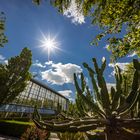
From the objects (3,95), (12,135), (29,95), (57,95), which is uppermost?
(57,95)

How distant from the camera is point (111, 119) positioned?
2.12 metres

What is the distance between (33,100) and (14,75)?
16712mm

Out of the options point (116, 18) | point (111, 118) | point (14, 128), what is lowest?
point (111, 118)

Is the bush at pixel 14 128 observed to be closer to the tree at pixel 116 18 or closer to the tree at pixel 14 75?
the tree at pixel 14 75

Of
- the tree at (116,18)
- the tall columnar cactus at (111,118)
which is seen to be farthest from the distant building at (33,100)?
the tall columnar cactus at (111,118)

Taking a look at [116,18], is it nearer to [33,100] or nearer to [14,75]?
[14,75]

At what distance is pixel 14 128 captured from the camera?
17312 mm

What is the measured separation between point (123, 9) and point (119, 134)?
583 centimetres

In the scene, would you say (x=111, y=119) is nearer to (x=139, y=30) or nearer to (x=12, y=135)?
(x=139, y=30)

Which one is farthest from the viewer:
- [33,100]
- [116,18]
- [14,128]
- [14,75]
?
[33,100]

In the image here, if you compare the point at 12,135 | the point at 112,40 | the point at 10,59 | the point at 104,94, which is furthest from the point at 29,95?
the point at 104,94

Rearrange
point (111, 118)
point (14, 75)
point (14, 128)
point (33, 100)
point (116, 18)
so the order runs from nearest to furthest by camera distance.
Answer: point (111, 118)
point (116, 18)
point (14, 128)
point (14, 75)
point (33, 100)

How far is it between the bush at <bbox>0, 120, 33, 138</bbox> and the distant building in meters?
7.56

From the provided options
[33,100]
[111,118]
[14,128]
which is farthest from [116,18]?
[33,100]
